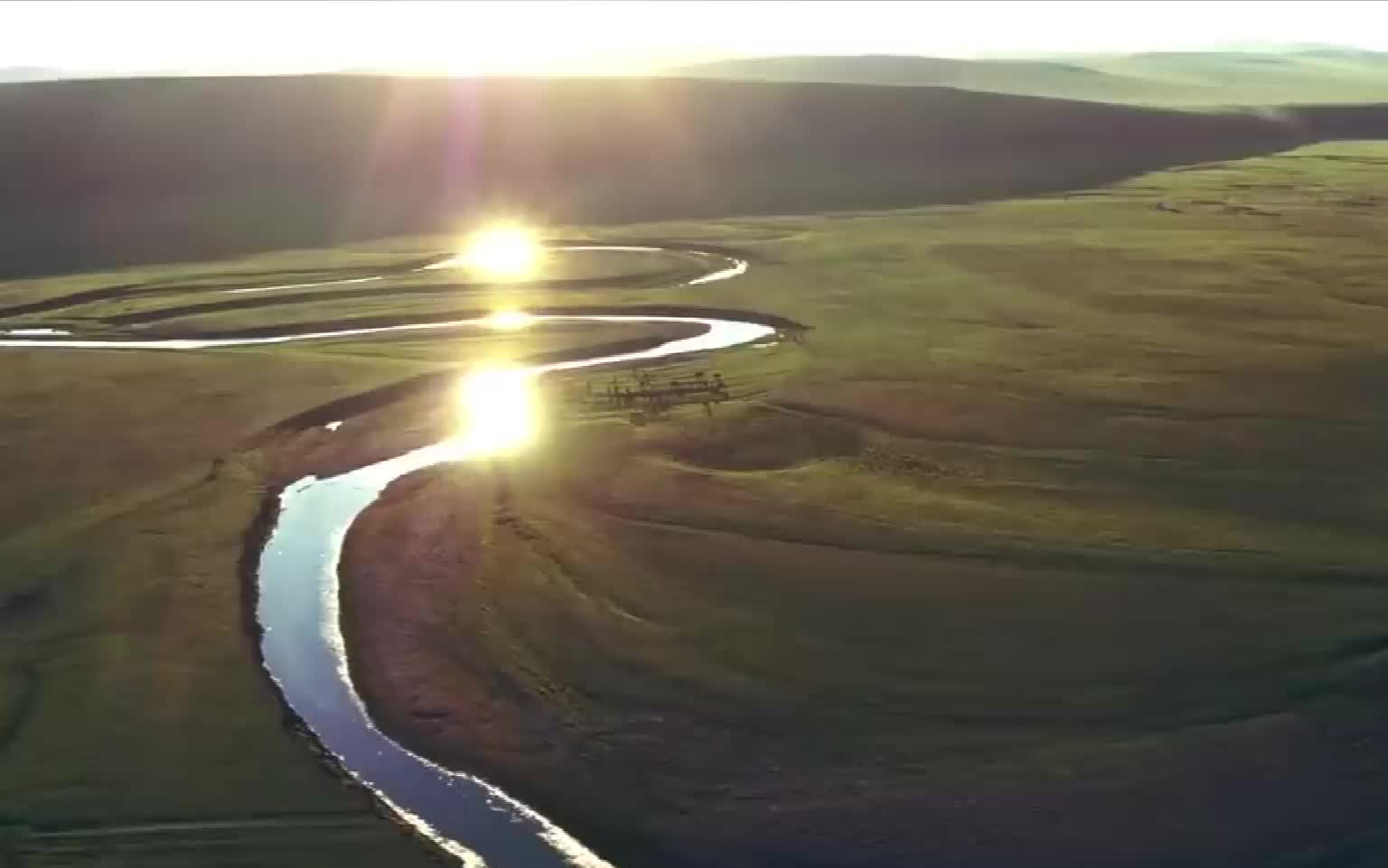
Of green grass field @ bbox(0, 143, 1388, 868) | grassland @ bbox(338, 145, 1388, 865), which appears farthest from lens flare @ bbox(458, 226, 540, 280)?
grassland @ bbox(338, 145, 1388, 865)

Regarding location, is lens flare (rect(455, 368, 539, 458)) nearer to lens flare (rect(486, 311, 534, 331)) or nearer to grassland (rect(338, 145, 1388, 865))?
grassland (rect(338, 145, 1388, 865))

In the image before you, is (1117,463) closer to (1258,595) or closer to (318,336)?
(1258,595)

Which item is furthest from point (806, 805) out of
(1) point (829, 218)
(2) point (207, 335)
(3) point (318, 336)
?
(1) point (829, 218)

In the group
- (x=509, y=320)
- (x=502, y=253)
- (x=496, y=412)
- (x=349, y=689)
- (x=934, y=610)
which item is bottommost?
(x=349, y=689)

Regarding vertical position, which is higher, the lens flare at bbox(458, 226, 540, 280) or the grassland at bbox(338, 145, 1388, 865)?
the lens flare at bbox(458, 226, 540, 280)

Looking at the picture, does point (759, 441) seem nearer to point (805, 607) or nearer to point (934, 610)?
point (805, 607)

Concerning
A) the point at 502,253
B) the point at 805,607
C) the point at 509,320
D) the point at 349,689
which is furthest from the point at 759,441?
the point at 502,253

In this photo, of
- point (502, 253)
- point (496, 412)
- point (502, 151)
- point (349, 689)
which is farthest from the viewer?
point (502, 151)
